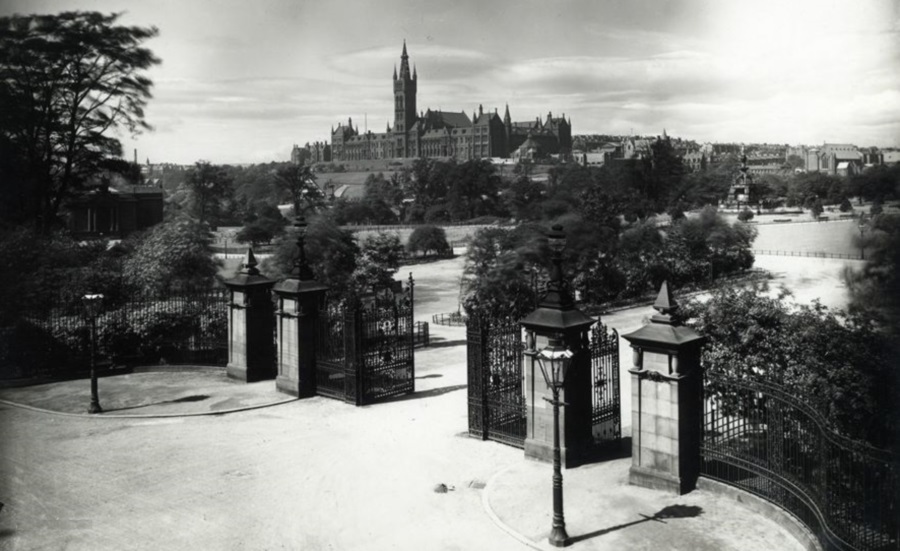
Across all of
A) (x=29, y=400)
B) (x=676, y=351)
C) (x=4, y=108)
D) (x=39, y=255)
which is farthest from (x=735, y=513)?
(x=4, y=108)

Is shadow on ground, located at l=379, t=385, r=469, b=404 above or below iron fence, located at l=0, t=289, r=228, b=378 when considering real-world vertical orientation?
below

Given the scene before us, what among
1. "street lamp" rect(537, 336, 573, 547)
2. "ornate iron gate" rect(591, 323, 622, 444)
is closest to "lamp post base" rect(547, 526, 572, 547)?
"street lamp" rect(537, 336, 573, 547)

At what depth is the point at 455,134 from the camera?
18412 cm

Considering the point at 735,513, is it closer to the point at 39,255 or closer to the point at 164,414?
the point at 164,414

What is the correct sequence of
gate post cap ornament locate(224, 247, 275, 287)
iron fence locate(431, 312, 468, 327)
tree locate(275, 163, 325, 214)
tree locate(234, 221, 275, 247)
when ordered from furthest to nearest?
tree locate(275, 163, 325, 214) < tree locate(234, 221, 275, 247) < iron fence locate(431, 312, 468, 327) < gate post cap ornament locate(224, 247, 275, 287)

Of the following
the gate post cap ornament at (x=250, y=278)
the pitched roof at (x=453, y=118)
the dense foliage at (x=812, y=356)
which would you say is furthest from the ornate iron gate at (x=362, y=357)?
the pitched roof at (x=453, y=118)

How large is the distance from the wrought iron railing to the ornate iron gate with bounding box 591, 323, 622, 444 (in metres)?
2.07

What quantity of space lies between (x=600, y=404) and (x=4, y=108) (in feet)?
79.3

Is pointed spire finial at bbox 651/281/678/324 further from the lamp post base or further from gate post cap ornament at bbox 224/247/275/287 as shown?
gate post cap ornament at bbox 224/247/275/287

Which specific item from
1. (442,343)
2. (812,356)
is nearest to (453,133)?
(442,343)

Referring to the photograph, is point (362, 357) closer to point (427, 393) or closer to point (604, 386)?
point (427, 393)

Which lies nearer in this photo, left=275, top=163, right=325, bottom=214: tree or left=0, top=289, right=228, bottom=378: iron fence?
left=0, top=289, right=228, bottom=378: iron fence

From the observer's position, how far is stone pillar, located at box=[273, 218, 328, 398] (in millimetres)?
17828

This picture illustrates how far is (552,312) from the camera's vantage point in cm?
1261
